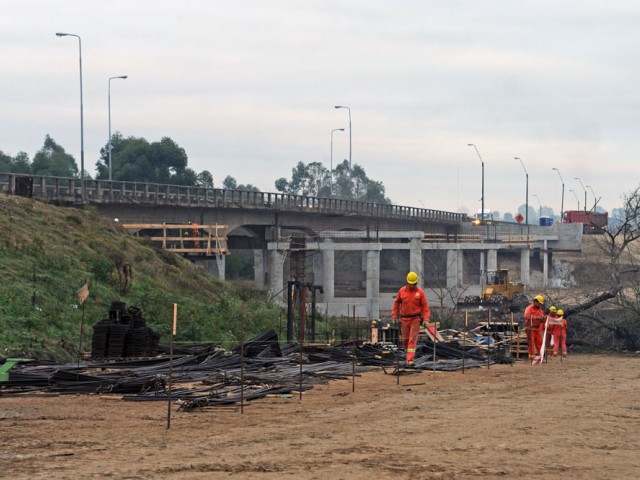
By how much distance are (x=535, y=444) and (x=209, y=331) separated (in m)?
22.3

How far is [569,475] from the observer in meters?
11.3

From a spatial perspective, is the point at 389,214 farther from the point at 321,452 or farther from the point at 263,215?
the point at 321,452

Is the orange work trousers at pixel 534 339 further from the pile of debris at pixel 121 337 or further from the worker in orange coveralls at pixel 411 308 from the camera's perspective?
the pile of debris at pixel 121 337

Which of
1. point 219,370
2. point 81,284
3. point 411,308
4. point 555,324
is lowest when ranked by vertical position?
point 219,370

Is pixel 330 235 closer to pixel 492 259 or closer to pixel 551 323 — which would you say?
pixel 492 259

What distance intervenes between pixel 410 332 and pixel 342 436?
10095mm

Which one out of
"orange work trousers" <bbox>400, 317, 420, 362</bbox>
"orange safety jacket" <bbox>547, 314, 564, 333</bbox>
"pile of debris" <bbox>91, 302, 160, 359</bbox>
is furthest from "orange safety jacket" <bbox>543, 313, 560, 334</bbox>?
"pile of debris" <bbox>91, 302, 160, 359</bbox>

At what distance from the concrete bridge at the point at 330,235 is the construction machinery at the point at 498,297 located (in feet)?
7.36

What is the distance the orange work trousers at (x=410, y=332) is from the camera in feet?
77.5

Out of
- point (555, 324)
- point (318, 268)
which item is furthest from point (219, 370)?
point (318, 268)

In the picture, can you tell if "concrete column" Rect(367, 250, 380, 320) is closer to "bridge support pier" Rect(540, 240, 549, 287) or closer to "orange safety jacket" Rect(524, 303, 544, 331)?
"bridge support pier" Rect(540, 240, 549, 287)

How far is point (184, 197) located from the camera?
6919 cm

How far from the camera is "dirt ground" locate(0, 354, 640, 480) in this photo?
11.5 metres

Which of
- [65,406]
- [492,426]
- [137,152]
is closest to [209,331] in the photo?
[65,406]
